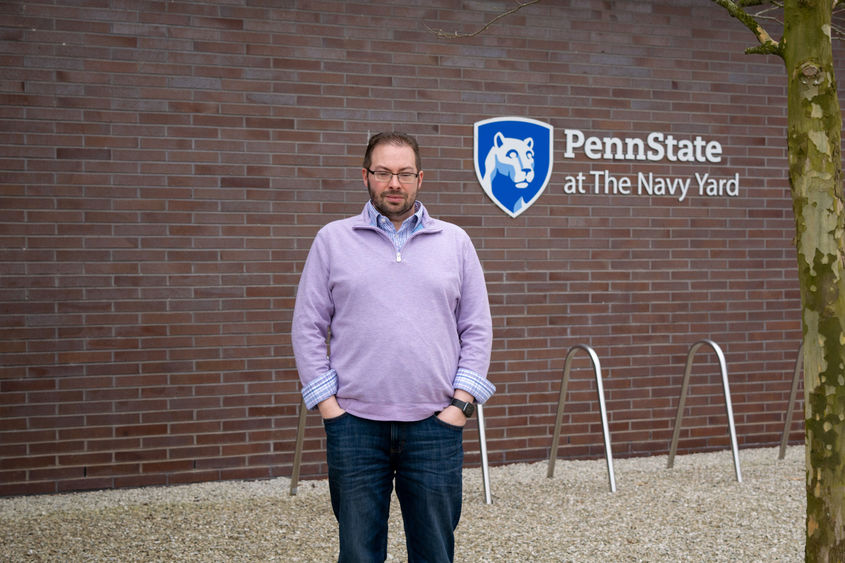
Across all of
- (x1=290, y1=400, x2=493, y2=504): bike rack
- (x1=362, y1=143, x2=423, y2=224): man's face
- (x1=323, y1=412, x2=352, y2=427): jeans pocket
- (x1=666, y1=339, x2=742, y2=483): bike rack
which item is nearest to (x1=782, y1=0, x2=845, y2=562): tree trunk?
(x1=362, y1=143, x2=423, y2=224): man's face

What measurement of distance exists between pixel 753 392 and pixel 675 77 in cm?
244

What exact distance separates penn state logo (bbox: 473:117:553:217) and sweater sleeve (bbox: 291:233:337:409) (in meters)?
3.45

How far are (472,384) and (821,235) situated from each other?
1.33m

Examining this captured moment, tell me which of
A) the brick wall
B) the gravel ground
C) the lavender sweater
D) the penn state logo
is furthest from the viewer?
the penn state logo

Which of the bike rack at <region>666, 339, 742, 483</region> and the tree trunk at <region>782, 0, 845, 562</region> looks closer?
the tree trunk at <region>782, 0, 845, 562</region>

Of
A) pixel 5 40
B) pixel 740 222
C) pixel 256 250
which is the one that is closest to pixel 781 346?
pixel 740 222

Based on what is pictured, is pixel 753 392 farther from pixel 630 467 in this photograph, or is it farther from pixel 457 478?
pixel 457 478

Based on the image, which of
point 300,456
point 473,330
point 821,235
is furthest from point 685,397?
point 473,330

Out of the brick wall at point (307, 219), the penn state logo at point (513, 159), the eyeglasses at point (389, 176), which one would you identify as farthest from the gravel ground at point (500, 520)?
the eyeglasses at point (389, 176)

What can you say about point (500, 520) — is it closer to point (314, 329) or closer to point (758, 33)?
point (314, 329)

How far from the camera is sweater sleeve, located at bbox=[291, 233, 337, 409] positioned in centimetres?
288

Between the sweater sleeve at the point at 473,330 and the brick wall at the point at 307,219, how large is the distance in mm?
3052

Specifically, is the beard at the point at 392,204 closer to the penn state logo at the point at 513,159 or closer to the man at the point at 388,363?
the man at the point at 388,363

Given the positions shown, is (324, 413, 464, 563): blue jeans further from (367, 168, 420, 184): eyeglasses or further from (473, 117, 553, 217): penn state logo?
(473, 117, 553, 217): penn state logo
